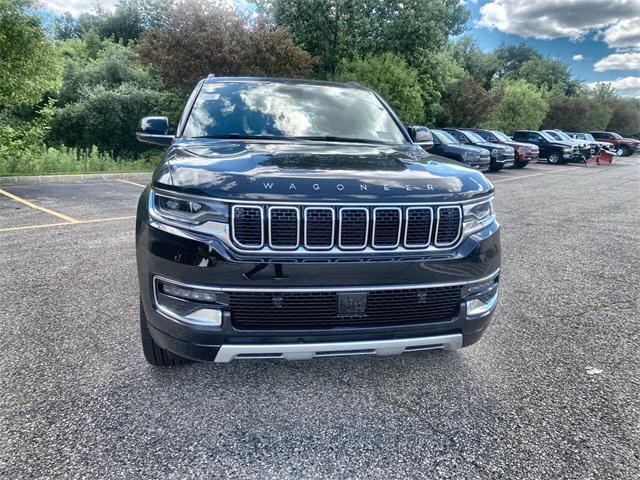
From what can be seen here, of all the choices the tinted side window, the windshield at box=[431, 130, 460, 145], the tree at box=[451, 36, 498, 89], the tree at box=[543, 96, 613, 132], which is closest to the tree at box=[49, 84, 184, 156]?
the windshield at box=[431, 130, 460, 145]

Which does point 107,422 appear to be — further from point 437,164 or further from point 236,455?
point 437,164

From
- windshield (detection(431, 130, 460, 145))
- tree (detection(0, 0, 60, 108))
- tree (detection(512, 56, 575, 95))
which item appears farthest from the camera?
tree (detection(512, 56, 575, 95))

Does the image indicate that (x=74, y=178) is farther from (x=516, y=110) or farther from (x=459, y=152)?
(x=516, y=110)

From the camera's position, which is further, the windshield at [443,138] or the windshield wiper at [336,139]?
the windshield at [443,138]

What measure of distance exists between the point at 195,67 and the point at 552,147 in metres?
19.5

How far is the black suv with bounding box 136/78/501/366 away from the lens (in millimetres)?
2043

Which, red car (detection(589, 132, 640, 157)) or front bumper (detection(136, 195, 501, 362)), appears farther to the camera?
red car (detection(589, 132, 640, 157))

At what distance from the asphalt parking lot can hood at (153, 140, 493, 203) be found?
3.79 feet

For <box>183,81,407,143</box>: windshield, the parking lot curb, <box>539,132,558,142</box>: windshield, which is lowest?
the parking lot curb

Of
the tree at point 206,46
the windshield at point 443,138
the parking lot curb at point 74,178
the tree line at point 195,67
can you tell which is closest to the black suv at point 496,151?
the windshield at point 443,138

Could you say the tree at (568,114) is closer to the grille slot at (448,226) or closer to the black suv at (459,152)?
the black suv at (459,152)

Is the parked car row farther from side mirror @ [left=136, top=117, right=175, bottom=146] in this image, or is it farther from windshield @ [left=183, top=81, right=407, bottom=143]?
side mirror @ [left=136, top=117, right=175, bottom=146]

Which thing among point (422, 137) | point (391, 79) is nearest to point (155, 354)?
point (422, 137)

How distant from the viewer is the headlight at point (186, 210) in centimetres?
206
